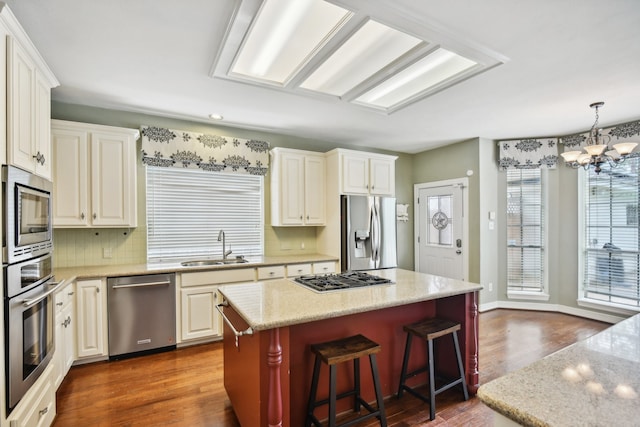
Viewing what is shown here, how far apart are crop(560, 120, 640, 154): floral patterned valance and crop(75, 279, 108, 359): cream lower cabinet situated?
596 centimetres

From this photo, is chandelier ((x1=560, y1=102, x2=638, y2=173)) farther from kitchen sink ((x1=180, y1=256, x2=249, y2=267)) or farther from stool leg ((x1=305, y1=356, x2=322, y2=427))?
kitchen sink ((x1=180, y1=256, x2=249, y2=267))

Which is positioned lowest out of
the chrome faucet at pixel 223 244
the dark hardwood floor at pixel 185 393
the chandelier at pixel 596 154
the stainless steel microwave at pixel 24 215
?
the dark hardwood floor at pixel 185 393

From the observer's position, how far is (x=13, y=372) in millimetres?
1601

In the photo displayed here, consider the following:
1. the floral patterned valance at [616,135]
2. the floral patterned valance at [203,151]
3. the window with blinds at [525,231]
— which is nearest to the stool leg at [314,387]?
the floral patterned valance at [203,151]

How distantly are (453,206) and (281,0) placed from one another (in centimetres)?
402

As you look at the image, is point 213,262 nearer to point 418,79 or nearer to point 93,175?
point 93,175

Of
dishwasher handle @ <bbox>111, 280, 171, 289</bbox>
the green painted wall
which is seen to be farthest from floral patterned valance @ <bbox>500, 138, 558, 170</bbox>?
dishwasher handle @ <bbox>111, 280, 171, 289</bbox>

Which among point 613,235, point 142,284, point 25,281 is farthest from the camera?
point 613,235

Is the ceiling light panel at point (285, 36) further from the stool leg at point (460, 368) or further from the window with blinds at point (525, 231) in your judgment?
the window with blinds at point (525, 231)

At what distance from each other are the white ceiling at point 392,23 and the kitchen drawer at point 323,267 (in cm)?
177

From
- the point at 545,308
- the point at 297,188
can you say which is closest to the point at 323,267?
the point at 297,188

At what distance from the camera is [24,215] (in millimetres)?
1769

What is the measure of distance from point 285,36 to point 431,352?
2403 mm

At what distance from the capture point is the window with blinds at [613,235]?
397 centimetres
